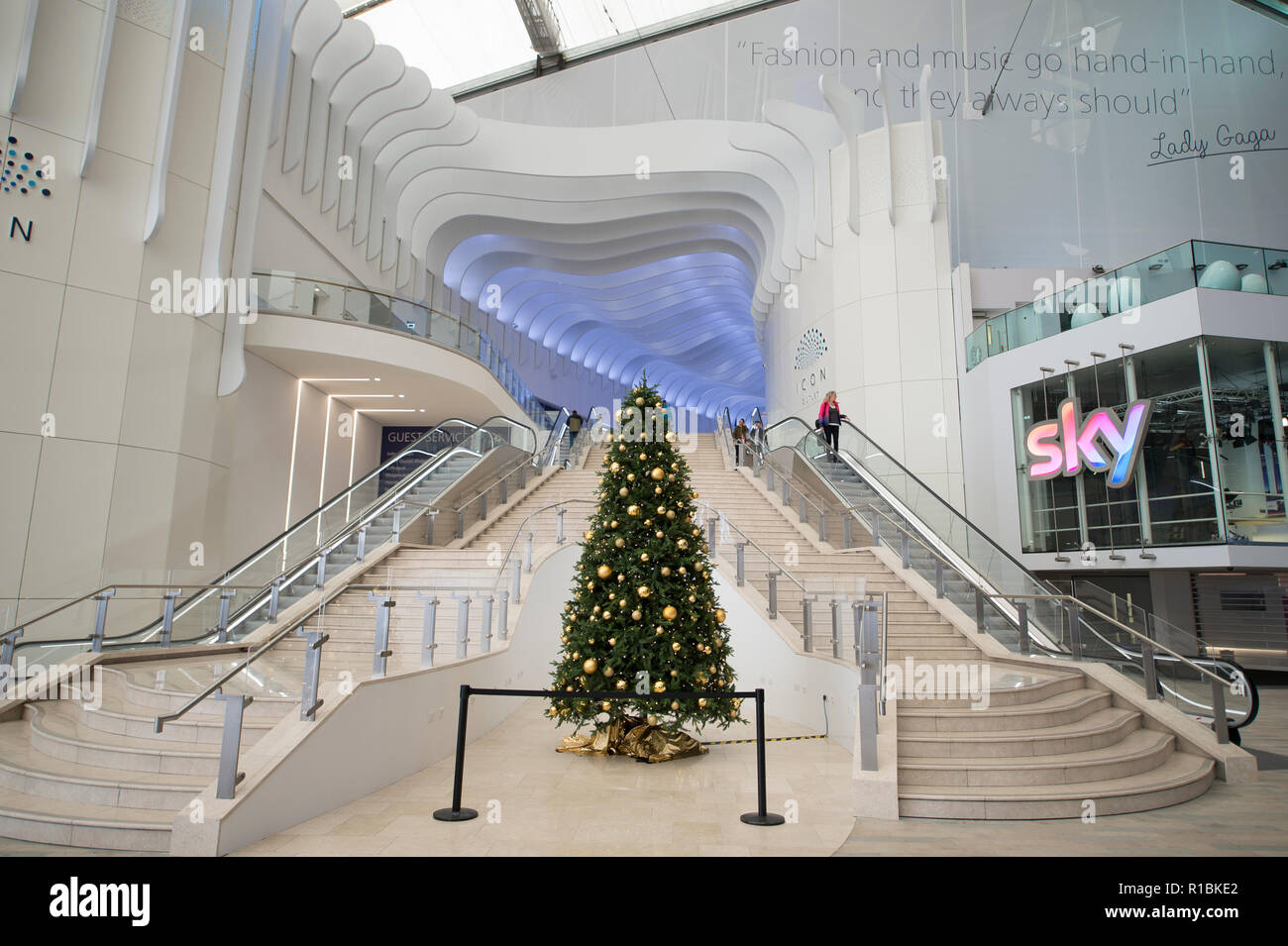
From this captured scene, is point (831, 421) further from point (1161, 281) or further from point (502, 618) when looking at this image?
point (502, 618)

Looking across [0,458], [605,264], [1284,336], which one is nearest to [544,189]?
[605,264]

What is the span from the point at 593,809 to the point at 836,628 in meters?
3.68

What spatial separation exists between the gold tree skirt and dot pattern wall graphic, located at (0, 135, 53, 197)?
9.76m

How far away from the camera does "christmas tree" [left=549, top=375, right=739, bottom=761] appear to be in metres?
6.14

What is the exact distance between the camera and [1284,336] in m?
10.2

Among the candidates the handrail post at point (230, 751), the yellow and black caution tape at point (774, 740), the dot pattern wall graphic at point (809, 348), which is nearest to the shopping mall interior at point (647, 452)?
the handrail post at point (230, 751)

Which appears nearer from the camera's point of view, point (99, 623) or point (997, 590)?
point (99, 623)

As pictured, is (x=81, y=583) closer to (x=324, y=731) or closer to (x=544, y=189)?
(x=324, y=731)

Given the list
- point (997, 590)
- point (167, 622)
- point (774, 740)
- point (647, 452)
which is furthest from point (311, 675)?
point (997, 590)

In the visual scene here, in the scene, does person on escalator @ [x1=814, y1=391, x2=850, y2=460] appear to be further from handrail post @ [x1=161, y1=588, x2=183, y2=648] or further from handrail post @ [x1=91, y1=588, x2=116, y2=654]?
handrail post @ [x1=91, y1=588, x2=116, y2=654]

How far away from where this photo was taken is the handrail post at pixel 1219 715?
5.89m

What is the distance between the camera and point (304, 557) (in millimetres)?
9742

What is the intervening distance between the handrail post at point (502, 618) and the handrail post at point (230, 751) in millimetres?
A: 4079

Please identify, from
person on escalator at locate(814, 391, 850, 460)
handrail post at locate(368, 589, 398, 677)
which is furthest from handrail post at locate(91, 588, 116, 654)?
person on escalator at locate(814, 391, 850, 460)
